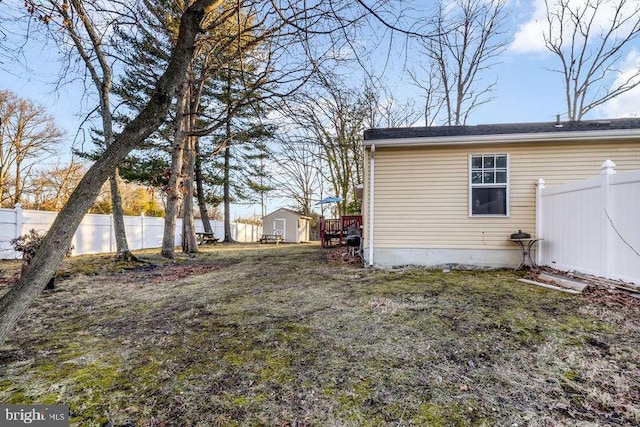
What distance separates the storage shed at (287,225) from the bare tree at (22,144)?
13063mm

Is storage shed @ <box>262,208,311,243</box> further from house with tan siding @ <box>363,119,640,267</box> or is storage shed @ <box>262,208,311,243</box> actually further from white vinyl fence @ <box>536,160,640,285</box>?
white vinyl fence @ <box>536,160,640,285</box>

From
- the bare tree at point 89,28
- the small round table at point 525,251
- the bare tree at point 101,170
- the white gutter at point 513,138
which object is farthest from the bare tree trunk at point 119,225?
the small round table at point 525,251

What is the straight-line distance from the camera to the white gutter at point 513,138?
5910 mm

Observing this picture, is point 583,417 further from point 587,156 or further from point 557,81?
point 557,81

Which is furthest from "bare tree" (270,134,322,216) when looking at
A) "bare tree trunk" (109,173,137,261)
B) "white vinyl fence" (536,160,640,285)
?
"white vinyl fence" (536,160,640,285)

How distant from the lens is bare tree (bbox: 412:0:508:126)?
1425 cm

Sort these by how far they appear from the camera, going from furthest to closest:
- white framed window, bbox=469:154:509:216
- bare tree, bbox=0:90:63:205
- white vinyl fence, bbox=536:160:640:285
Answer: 1. bare tree, bbox=0:90:63:205
2. white framed window, bbox=469:154:509:216
3. white vinyl fence, bbox=536:160:640:285

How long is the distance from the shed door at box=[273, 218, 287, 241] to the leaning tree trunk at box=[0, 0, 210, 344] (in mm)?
19094

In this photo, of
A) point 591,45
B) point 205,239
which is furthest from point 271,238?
point 591,45

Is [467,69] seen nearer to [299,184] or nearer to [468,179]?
[468,179]

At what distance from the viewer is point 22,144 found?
16.4m

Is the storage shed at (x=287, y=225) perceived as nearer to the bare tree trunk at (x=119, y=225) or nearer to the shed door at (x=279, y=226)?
the shed door at (x=279, y=226)

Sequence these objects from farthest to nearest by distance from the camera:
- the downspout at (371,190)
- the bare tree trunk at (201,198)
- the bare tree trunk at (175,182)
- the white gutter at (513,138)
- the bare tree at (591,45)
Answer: the bare tree trunk at (201,198), the bare tree at (591,45), the bare tree trunk at (175,182), the downspout at (371,190), the white gutter at (513,138)

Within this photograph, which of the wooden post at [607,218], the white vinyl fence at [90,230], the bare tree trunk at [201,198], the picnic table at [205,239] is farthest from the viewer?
the bare tree trunk at [201,198]
